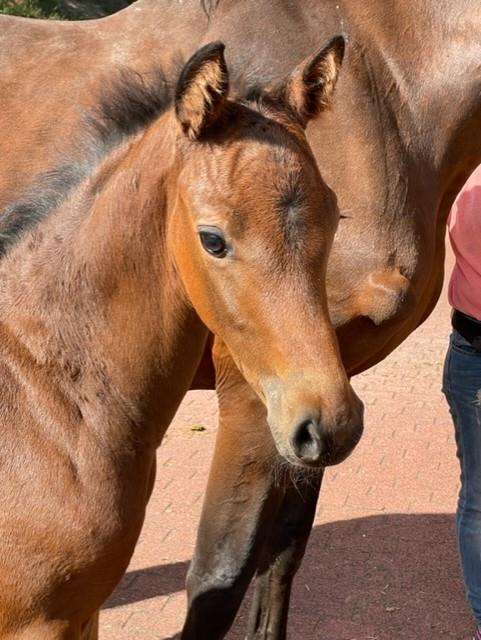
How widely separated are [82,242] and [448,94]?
177 centimetres

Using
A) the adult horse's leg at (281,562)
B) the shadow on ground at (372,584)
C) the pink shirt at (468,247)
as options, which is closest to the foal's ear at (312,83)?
the pink shirt at (468,247)

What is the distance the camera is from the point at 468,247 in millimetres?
4301

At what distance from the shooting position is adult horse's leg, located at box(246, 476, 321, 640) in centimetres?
461

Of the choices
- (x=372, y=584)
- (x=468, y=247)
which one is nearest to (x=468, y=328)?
(x=468, y=247)

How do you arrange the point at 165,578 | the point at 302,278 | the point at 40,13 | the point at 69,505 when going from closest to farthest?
the point at 302,278, the point at 69,505, the point at 165,578, the point at 40,13

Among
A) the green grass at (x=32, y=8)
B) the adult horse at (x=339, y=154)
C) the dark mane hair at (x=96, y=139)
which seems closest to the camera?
the dark mane hair at (x=96, y=139)

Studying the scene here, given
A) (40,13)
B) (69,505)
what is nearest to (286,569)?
(69,505)

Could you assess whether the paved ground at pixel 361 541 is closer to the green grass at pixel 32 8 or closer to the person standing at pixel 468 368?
the person standing at pixel 468 368

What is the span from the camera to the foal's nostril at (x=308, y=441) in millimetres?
2734

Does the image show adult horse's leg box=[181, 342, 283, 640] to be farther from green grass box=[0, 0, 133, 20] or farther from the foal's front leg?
green grass box=[0, 0, 133, 20]

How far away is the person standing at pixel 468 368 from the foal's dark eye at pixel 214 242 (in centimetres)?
163

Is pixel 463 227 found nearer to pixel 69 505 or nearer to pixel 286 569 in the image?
Answer: pixel 286 569

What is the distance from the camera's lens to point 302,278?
2863mm

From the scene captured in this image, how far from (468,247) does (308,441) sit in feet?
5.78
